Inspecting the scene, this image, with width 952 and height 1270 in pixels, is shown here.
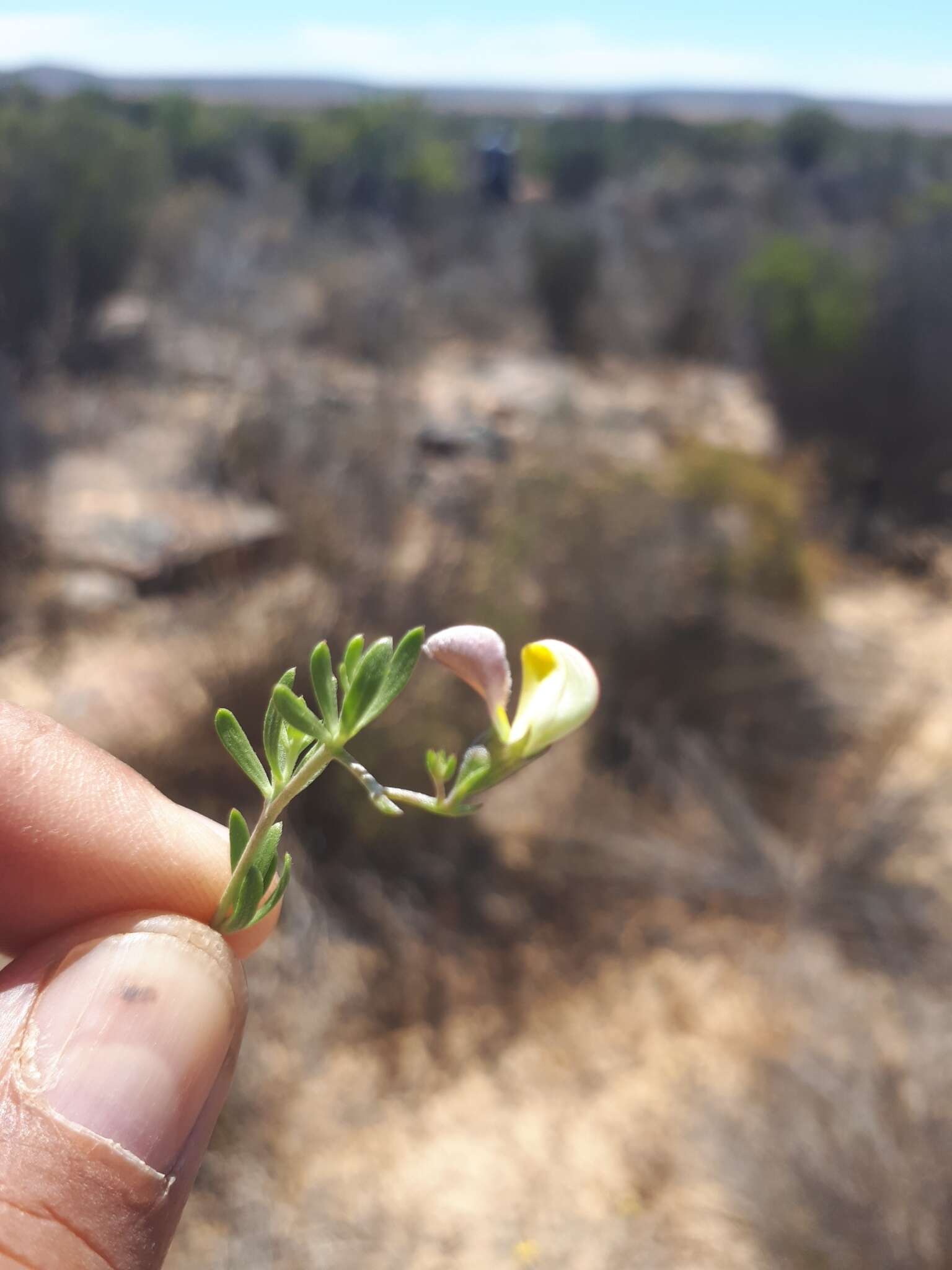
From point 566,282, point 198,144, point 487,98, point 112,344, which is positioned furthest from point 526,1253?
point 487,98

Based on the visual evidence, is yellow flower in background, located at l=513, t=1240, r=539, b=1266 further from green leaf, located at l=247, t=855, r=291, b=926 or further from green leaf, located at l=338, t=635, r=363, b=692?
green leaf, located at l=338, t=635, r=363, b=692

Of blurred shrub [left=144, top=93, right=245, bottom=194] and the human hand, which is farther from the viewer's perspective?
blurred shrub [left=144, top=93, right=245, bottom=194]

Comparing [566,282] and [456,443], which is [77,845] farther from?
[566,282]

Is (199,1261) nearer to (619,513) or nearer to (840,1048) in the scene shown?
(840,1048)

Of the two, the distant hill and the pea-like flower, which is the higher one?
the distant hill

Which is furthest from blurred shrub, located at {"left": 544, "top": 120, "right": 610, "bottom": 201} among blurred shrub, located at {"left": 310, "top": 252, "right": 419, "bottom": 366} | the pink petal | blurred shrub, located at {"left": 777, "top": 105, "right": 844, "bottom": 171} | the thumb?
the pink petal

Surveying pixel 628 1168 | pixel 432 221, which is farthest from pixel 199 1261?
pixel 432 221
